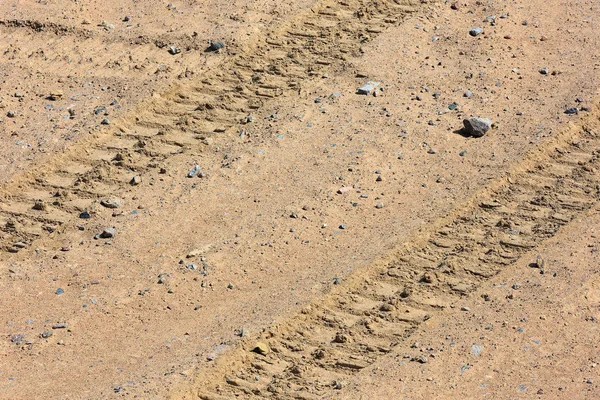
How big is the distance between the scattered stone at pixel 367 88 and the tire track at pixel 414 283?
1815mm

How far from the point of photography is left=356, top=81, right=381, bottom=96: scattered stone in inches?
461

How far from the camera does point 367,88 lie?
38.4 feet

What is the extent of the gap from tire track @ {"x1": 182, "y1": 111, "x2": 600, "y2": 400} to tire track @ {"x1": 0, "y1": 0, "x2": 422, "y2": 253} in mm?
2402

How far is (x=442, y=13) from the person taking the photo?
12922mm

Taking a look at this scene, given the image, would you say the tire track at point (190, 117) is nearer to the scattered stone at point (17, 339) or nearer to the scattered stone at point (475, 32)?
the scattered stone at point (475, 32)

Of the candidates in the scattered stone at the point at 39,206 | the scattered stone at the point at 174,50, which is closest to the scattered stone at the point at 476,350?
the scattered stone at the point at 39,206

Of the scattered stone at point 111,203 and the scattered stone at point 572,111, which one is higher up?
the scattered stone at point 572,111

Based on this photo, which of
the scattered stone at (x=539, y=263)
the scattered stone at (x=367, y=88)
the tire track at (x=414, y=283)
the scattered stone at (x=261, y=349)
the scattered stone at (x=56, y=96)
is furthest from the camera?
the scattered stone at (x=56, y=96)

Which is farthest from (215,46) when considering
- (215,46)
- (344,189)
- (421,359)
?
(421,359)

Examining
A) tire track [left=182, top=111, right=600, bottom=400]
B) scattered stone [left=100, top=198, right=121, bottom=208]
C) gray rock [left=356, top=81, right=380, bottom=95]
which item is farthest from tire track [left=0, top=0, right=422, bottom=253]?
tire track [left=182, top=111, right=600, bottom=400]

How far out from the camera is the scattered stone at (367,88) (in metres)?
11.7

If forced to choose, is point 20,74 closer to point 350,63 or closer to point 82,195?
point 82,195

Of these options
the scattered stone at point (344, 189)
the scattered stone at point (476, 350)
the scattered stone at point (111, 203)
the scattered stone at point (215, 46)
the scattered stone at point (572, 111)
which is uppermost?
the scattered stone at point (215, 46)

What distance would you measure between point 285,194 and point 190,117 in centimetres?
162
